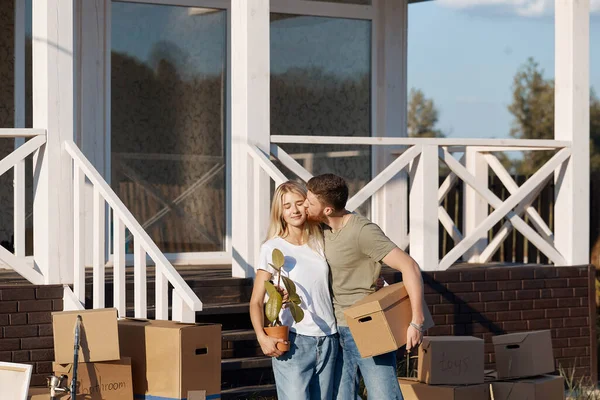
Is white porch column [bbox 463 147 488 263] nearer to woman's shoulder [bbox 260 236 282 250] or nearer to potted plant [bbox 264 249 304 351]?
woman's shoulder [bbox 260 236 282 250]

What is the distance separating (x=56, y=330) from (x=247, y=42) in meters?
2.90

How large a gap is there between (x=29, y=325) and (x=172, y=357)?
1773mm

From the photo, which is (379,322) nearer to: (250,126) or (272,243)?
(272,243)

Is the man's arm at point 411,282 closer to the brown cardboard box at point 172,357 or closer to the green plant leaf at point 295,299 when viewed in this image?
the green plant leaf at point 295,299

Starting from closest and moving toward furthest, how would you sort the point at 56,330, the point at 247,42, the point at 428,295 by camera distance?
the point at 56,330, the point at 247,42, the point at 428,295

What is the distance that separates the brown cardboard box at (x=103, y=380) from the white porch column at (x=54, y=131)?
5.25 ft

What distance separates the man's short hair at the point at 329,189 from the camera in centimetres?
536

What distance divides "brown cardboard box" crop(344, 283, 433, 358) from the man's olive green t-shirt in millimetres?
109

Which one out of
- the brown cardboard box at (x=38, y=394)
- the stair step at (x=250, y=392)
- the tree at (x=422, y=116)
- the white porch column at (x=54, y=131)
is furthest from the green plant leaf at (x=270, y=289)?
the tree at (x=422, y=116)

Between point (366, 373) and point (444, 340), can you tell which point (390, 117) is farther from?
point (366, 373)

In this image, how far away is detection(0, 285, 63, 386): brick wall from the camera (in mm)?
7340

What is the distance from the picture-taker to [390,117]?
35.0ft

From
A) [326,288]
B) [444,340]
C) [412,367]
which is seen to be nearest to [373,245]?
[326,288]

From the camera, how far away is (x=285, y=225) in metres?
5.51
